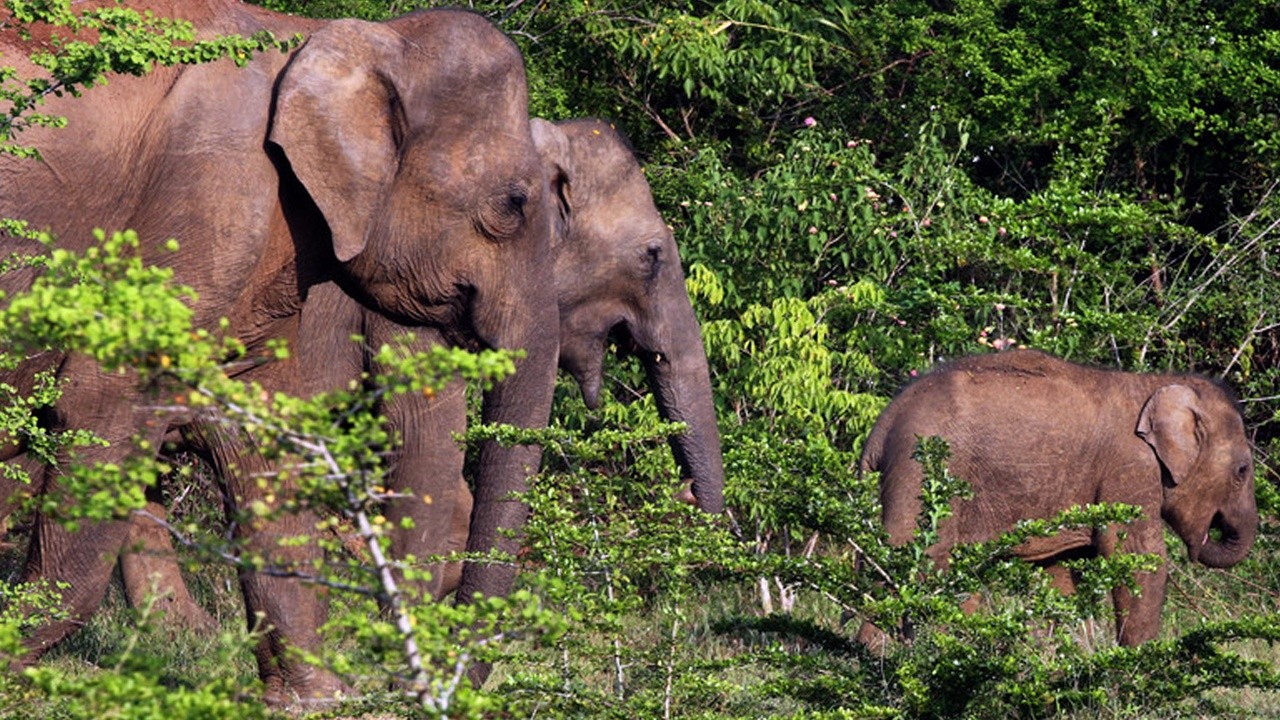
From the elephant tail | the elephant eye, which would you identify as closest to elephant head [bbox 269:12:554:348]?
the elephant eye

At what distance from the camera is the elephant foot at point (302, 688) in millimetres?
8406

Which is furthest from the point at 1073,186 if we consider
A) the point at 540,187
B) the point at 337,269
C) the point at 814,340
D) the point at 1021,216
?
the point at 337,269

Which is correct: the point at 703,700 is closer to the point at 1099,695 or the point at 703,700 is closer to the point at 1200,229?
the point at 1099,695

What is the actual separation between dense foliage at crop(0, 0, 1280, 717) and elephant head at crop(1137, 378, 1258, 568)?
21 cm

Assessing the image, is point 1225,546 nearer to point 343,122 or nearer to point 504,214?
point 504,214

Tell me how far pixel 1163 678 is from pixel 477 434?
2.41 meters

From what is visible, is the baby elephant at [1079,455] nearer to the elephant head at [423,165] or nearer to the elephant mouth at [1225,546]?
the elephant mouth at [1225,546]

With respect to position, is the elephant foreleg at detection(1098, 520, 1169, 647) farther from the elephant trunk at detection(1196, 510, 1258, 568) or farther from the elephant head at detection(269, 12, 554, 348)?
the elephant head at detection(269, 12, 554, 348)

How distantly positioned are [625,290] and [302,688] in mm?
3291

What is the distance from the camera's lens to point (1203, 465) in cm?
1095

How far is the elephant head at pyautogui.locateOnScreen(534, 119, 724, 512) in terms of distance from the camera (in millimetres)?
10922

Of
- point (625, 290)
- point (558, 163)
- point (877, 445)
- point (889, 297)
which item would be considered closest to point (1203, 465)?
point (877, 445)

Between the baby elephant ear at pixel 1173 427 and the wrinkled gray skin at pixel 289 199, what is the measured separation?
10.9ft

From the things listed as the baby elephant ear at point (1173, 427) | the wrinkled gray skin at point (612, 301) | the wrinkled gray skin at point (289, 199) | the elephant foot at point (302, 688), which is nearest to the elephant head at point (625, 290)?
the wrinkled gray skin at point (612, 301)
